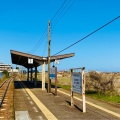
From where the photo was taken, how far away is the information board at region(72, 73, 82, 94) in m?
13.8

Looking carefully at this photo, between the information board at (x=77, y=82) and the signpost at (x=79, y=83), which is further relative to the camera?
the information board at (x=77, y=82)

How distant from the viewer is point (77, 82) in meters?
14.3

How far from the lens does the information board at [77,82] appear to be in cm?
1377

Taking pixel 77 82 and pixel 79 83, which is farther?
pixel 77 82

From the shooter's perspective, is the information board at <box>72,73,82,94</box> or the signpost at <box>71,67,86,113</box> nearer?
the signpost at <box>71,67,86,113</box>

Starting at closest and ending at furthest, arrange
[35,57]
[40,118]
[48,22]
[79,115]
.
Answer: [40,118], [79,115], [48,22], [35,57]

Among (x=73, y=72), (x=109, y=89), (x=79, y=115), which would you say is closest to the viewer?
(x=79, y=115)

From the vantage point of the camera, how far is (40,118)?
37.4 feet

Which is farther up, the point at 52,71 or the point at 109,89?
the point at 52,71

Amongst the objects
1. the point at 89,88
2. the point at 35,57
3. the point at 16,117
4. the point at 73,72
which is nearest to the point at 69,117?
the point at 16,117

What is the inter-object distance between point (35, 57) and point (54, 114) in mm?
19466

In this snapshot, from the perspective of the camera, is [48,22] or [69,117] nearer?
[69,117]

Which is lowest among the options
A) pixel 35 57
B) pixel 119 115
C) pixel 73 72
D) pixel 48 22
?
pixel 119 115

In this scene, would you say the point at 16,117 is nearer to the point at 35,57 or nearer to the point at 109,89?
the point at 109,89
